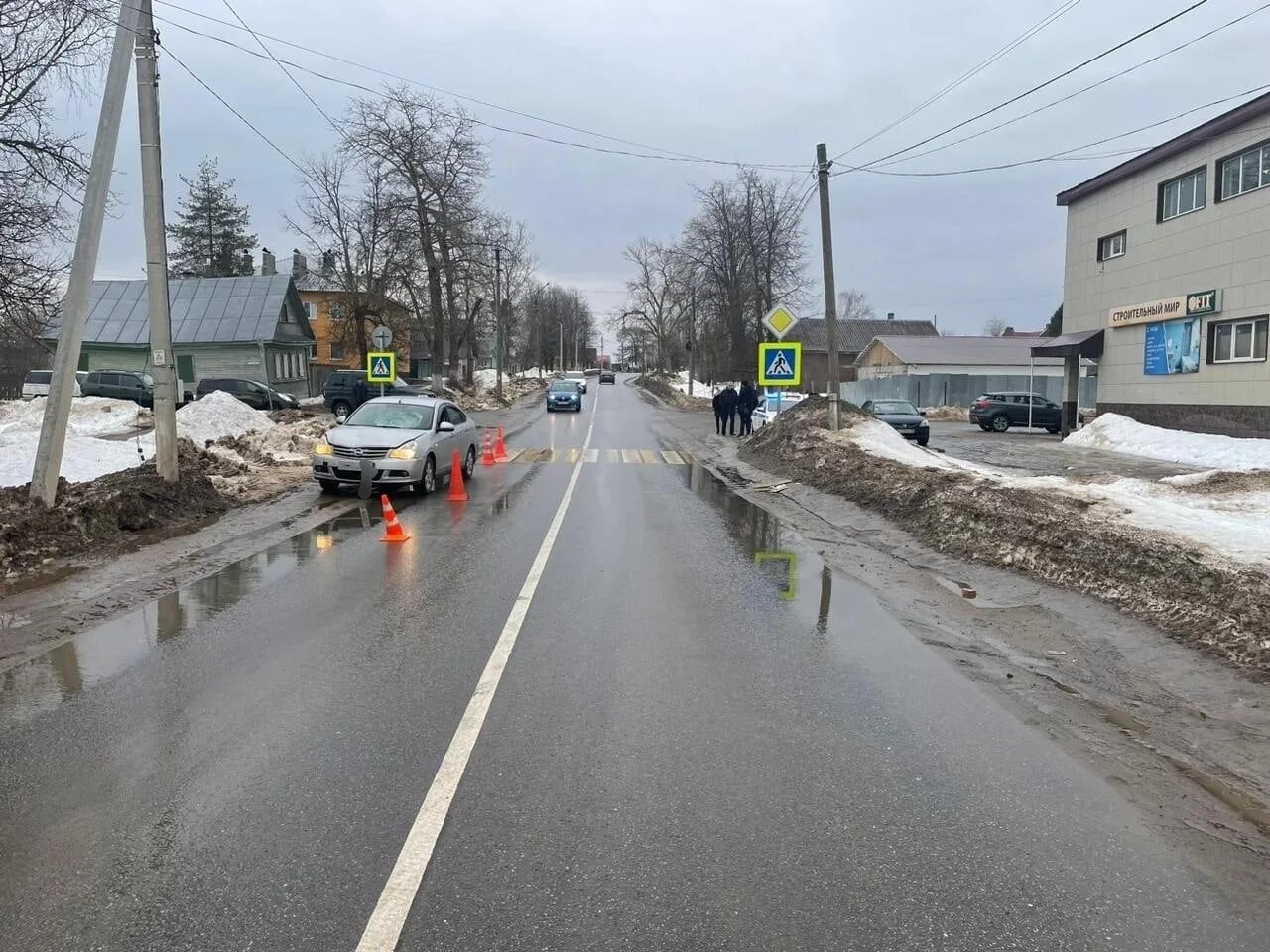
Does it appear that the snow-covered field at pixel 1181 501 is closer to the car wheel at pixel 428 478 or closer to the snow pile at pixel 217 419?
the car wheel at pixel 428 478

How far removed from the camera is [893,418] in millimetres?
27625

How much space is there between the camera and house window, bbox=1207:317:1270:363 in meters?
21.1

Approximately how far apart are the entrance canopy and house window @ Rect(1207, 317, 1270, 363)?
534cm

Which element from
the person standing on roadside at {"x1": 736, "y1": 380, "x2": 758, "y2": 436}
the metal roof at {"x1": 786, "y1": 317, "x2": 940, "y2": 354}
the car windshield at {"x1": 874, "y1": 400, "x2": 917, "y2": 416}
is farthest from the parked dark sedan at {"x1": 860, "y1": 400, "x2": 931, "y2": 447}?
the metal roof at {"x1": 786, "y1": 317, "x2": 940, "y2": 354}

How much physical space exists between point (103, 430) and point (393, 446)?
14589mm

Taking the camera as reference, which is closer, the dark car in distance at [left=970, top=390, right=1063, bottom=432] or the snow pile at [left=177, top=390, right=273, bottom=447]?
the snow pile at [left=177, top=390, right=273, bottom=447]

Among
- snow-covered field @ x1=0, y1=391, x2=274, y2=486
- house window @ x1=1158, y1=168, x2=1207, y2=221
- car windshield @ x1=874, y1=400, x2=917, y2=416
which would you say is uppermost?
house window @ x1=1158, y1=168, x2=1207, y2=221

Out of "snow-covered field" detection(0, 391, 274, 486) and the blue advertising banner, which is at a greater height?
the blue advertising banner

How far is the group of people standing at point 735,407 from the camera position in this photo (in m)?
28.7

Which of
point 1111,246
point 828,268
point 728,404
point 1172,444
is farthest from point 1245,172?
point 728,404

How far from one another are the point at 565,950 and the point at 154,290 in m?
11.9

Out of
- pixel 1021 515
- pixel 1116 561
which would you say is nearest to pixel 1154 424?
pixel 1021 515

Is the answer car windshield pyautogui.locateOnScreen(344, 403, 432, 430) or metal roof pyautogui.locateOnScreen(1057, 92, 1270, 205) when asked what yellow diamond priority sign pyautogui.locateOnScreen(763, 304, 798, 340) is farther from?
metal roof pyautogui.locateOnScreen(1057, 92, 1270, 205)

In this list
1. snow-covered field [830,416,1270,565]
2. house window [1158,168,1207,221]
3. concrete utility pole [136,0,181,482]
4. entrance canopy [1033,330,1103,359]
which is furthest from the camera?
entrance canopy [1033,330,1103,359]
